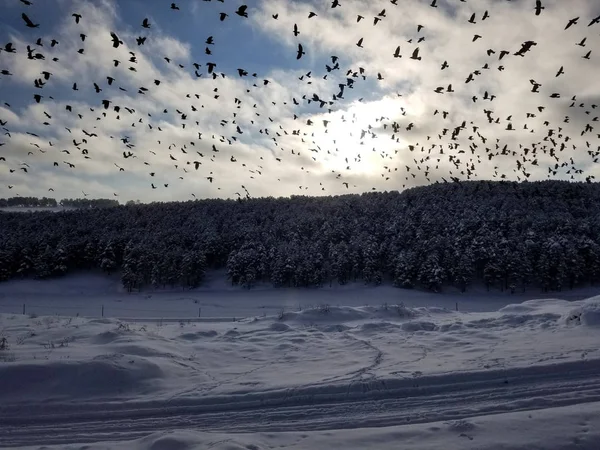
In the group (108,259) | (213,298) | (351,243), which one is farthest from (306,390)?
(108,259)

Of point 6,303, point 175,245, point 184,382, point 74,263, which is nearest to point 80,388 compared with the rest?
point 184,382

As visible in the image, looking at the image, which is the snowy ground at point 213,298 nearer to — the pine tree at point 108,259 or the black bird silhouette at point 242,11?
the pine tree at point 108,259

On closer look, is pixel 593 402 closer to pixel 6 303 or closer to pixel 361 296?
pixel 361 296

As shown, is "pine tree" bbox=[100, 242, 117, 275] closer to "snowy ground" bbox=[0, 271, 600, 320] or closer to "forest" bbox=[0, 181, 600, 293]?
"forest" bbox=[0, 181, 600, 293]

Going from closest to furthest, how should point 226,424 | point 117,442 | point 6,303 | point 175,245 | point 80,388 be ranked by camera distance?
1. point 117,442
2. point 226,424
3. point 80,388
4. point 6,303
5. point 175,245

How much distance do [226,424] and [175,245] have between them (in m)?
59.8

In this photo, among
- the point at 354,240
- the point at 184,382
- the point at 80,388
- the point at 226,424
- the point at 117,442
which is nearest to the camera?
the point at 117,442

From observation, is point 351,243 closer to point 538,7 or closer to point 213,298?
point 213,298

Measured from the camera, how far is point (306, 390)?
8.48 m

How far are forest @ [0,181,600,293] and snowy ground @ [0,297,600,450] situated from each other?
40.7 metres

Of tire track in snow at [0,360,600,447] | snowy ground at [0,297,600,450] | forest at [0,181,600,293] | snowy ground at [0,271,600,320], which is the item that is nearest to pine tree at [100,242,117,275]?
forest at [0,181,600,293]

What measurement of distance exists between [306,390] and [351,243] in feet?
166

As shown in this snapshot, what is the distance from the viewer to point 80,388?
897 cm

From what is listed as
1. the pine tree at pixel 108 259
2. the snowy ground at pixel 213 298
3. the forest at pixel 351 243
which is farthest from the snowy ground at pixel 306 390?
the pine tree at pixel 108 259
